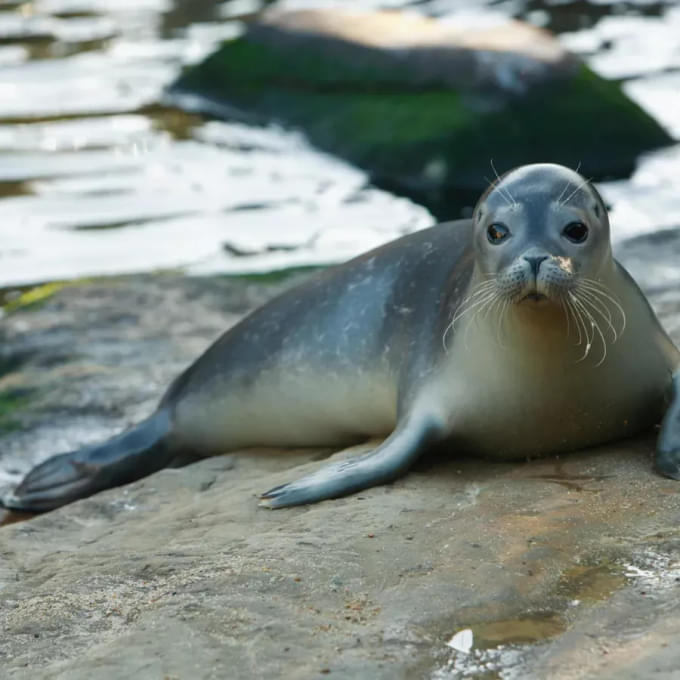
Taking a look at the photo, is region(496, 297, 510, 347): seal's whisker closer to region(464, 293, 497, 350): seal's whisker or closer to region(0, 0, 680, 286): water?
region(464, 293, 497, 350): seal's whisker

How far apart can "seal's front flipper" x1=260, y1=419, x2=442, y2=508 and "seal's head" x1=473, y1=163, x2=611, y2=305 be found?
0.50 meters

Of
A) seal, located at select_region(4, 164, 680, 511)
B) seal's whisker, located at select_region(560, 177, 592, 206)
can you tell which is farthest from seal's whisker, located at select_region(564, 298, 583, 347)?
seal's whisker, located at select_region(560, 177, 592, 206)

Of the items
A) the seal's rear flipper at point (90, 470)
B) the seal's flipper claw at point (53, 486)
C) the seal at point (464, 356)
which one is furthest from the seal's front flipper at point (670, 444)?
the seal's flipper claw at point (53, 486)

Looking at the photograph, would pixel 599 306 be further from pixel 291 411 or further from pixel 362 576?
pixel 291 411

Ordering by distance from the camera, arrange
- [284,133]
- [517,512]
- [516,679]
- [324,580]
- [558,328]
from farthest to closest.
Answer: [284,133], [558,328], [517,512], [324,580], [516,679]

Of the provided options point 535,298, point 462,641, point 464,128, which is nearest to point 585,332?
point 535,298

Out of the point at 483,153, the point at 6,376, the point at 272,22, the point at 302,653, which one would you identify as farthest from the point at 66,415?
the point at 272,22

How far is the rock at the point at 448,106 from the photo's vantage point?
9.71m

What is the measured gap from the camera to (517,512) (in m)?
3.64

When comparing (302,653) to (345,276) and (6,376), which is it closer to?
(345,276)

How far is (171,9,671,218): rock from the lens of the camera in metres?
9.71

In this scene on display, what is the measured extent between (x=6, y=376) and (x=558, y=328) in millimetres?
3188

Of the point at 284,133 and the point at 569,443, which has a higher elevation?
the point at 569,443

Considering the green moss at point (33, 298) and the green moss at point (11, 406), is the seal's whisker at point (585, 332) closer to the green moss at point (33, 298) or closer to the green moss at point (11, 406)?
the green moss at point (11, 406)
